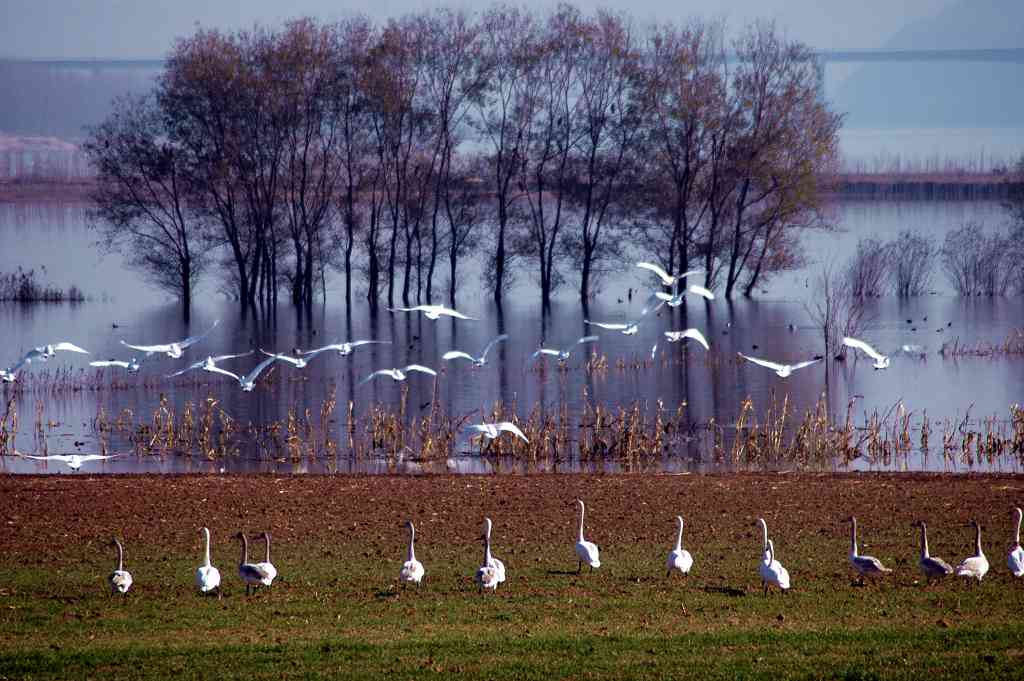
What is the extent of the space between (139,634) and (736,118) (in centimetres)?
→ 5855

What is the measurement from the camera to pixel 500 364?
41.4m

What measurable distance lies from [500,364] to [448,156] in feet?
97.9

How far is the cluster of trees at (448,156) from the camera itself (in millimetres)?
64125

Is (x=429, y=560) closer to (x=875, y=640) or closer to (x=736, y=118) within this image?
(x=875, y=640)

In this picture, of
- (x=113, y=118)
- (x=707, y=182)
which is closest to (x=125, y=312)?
(x=113, y=118)

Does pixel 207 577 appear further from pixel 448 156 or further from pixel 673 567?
pixel 448 156

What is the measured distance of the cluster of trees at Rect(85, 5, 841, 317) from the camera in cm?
6412

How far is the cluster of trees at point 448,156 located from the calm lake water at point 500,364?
9.82 feet

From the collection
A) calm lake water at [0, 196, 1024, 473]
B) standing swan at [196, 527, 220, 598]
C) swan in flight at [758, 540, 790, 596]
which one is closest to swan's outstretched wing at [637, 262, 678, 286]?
calm lake water at [0, 196, 1024, 473]

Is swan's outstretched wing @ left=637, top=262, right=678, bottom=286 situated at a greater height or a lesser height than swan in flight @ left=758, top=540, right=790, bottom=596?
greater

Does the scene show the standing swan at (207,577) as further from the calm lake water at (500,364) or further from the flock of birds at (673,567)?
the calm lake water at (500,364)

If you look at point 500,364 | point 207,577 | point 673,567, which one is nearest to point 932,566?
point 673,567

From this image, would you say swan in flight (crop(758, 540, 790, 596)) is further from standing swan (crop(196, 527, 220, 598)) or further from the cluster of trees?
the cluster of trees

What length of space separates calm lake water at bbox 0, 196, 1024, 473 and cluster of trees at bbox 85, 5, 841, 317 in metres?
2.99
